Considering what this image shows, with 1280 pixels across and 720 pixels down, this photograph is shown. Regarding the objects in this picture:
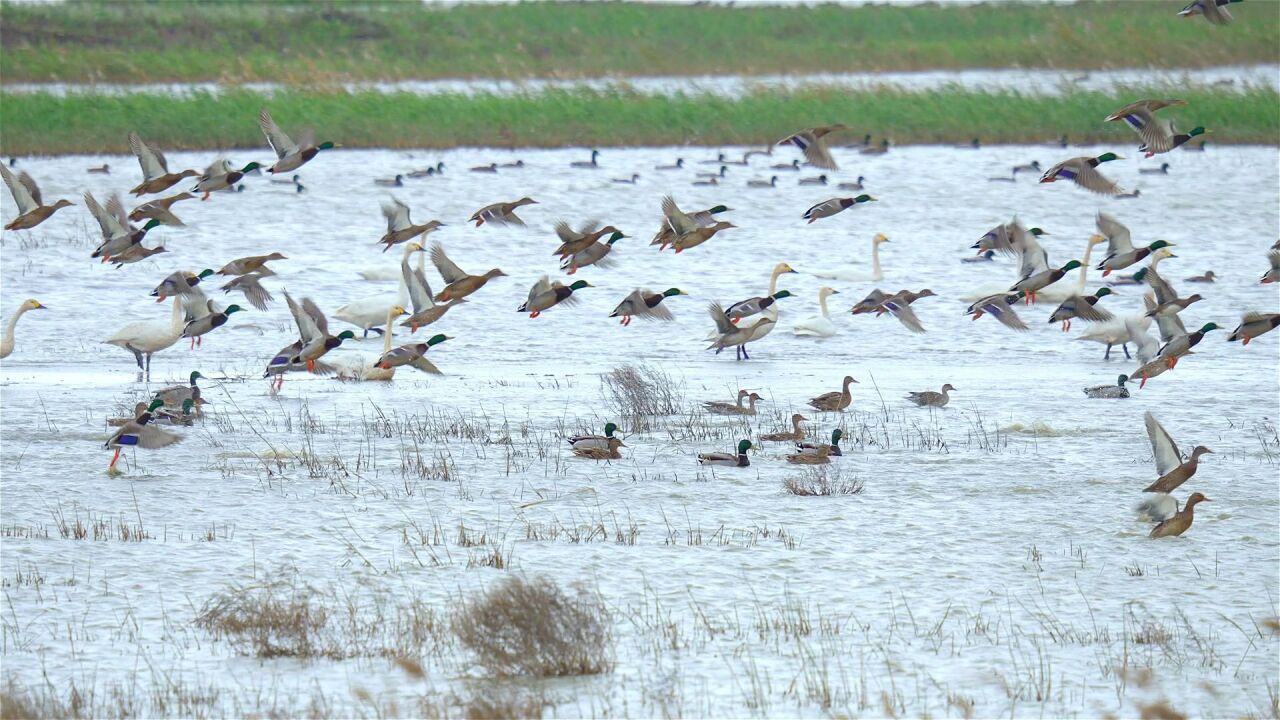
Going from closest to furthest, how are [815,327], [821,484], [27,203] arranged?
[821,484]
[27,203]
[815,327]

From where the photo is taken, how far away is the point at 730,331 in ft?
55.6

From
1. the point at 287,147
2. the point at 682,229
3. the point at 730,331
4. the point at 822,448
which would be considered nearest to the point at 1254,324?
the point at 822,448

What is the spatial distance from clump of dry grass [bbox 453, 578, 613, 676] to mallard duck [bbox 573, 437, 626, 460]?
4417mm

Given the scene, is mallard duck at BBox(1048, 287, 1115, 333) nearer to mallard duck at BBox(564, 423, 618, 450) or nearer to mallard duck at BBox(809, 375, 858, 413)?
mallard duck at BBox(809, 375, 858, 413)

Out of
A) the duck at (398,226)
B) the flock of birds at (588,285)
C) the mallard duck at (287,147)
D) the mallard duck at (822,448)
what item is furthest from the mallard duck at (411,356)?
the mallard duck at (822,448)

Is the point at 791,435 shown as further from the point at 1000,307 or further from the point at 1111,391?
the point at 1000,307

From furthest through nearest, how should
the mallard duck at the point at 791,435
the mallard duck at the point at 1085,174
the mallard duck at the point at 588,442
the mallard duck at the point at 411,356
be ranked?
the mallard duck at the point at 411,356
the mallard duck at the point at 1085,174
the mallard duck at the point at 791,435
the mallard duck at the point at 588,442

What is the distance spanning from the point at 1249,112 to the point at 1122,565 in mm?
27392

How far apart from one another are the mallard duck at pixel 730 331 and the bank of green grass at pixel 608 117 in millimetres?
16991

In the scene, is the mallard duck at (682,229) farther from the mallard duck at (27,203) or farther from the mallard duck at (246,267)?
the mallard duck at (27,203)

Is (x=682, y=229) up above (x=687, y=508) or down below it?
above

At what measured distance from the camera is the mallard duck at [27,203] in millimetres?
14258

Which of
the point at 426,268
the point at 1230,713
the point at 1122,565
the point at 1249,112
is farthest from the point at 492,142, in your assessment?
the point at 1230,713

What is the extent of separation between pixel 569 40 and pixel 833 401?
39.0 m
